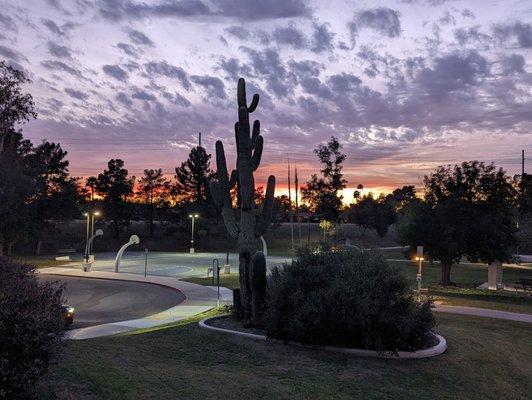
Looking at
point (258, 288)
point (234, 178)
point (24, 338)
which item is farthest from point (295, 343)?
point (24, 338)

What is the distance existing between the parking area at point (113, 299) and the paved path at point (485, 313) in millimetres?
13000

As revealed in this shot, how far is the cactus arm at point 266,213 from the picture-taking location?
50.4ft

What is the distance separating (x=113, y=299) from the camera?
25594mm

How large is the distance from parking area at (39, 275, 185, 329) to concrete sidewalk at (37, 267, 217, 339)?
682mm

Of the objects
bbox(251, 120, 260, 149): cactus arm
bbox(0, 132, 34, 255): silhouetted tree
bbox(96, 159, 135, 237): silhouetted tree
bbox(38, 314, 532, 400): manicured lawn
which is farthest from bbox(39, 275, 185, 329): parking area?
bbox(96, 159, 135, 237): silhouetted tree

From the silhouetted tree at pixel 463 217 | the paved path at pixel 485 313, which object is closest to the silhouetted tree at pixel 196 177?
the silhouetted tree at pixel 463 217

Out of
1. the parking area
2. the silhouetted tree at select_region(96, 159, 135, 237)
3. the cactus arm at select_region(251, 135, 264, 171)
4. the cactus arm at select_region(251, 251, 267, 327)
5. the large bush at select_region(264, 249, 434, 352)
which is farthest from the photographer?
the silhouetted tree at select_region(96, 159, 135, 237)

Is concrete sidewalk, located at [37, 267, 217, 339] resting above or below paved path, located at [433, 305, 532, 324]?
below

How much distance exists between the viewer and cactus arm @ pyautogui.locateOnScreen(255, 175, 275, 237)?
605 inches

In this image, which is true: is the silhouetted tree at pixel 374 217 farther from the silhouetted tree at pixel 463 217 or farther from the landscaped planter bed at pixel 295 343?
the landscaped planter bed at pixel 295 343

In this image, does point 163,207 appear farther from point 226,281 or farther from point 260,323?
point 260,323

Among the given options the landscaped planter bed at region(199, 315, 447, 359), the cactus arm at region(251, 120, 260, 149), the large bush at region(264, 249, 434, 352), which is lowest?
the landscaped planter bed at region(199, 315, 447, 359)

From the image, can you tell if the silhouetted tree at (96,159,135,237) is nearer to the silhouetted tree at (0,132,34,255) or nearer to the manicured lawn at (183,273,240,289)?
the silhouetted tree at (0,132,34,255)

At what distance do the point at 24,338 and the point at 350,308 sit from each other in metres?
7.25
